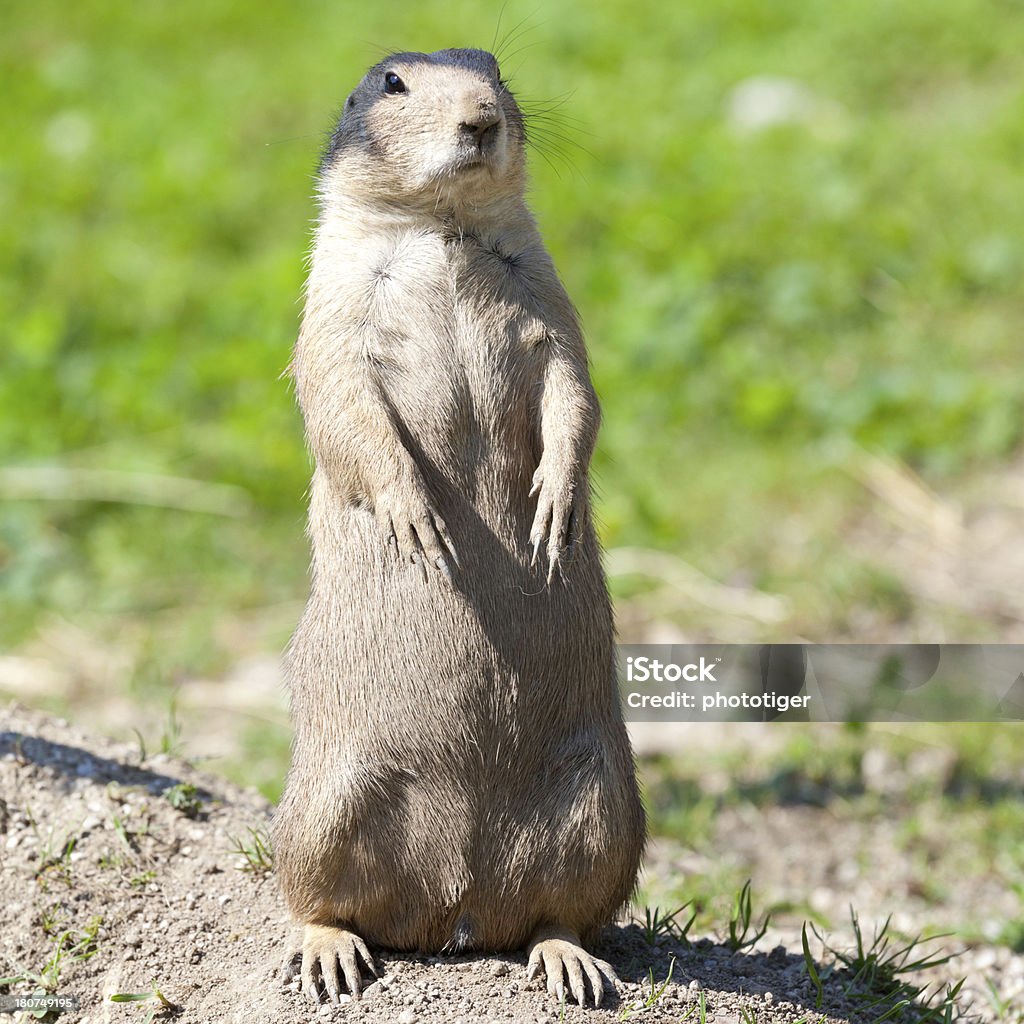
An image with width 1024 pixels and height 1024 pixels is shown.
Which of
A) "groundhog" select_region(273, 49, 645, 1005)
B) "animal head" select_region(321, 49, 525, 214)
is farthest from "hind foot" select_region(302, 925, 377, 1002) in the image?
"animal head" select_region(321, 49, 525, 214)

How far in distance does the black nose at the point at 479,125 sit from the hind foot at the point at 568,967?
1.82 metres

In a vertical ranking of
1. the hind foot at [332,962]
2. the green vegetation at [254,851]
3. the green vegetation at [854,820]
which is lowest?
the hind foot at [332,962]

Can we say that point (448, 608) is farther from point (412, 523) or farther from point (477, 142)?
point (477, 142)

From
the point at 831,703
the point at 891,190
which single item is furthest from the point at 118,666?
the point at 891,190

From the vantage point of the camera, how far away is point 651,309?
8172 millimetres

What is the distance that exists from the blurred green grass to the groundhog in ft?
8.39

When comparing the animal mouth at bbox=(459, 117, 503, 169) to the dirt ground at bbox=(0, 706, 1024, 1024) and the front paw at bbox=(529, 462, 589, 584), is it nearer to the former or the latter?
the front paw at bbox=(529, 462, 589, 584)

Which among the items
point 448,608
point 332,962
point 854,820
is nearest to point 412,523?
point 448,608

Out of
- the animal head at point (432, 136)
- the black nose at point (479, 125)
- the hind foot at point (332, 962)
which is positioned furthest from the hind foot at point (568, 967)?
the black nose at point (479, 125)

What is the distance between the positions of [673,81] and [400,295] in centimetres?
846

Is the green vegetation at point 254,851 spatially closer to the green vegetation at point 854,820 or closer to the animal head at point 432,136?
the green vegetation at point 854,820

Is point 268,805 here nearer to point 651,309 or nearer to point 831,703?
point 831,703

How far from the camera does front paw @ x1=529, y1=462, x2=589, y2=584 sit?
3201 millimetres

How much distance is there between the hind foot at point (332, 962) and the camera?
10.3ft
